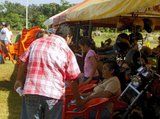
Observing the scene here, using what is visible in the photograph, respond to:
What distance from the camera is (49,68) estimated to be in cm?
436

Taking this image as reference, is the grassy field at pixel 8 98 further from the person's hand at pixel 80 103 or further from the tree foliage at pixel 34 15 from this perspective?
the tree foliage at pixel 34 15

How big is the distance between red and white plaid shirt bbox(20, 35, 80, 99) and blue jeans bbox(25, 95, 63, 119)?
58mm

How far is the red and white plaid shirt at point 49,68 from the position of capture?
4.32 metres

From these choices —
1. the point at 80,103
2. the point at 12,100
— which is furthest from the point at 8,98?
the point at 80,103

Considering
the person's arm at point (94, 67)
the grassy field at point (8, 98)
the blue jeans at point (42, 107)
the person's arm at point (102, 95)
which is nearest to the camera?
the blue jeans at point (42, 107)

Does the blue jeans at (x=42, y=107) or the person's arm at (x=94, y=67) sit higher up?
the blue jeans at (x=42, y=107)

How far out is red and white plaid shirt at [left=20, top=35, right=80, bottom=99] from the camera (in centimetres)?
432

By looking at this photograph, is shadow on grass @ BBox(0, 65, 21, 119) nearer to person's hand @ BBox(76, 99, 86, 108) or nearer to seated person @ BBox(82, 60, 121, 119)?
seated person @ BBox(82, 60, 121, 119)

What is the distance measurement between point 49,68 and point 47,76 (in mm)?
89

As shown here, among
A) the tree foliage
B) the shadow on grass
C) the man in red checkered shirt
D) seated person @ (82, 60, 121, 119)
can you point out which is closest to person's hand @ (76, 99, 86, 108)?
seated person @ (82, 60, 121, 119)

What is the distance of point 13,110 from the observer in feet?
26.9

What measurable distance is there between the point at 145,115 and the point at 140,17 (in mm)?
6594

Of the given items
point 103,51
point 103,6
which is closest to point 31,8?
point 103,51

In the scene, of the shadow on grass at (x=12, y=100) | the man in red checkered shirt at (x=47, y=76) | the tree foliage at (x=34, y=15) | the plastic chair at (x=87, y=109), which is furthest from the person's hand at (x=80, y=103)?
the tree foliage at (x=34, y=15)
